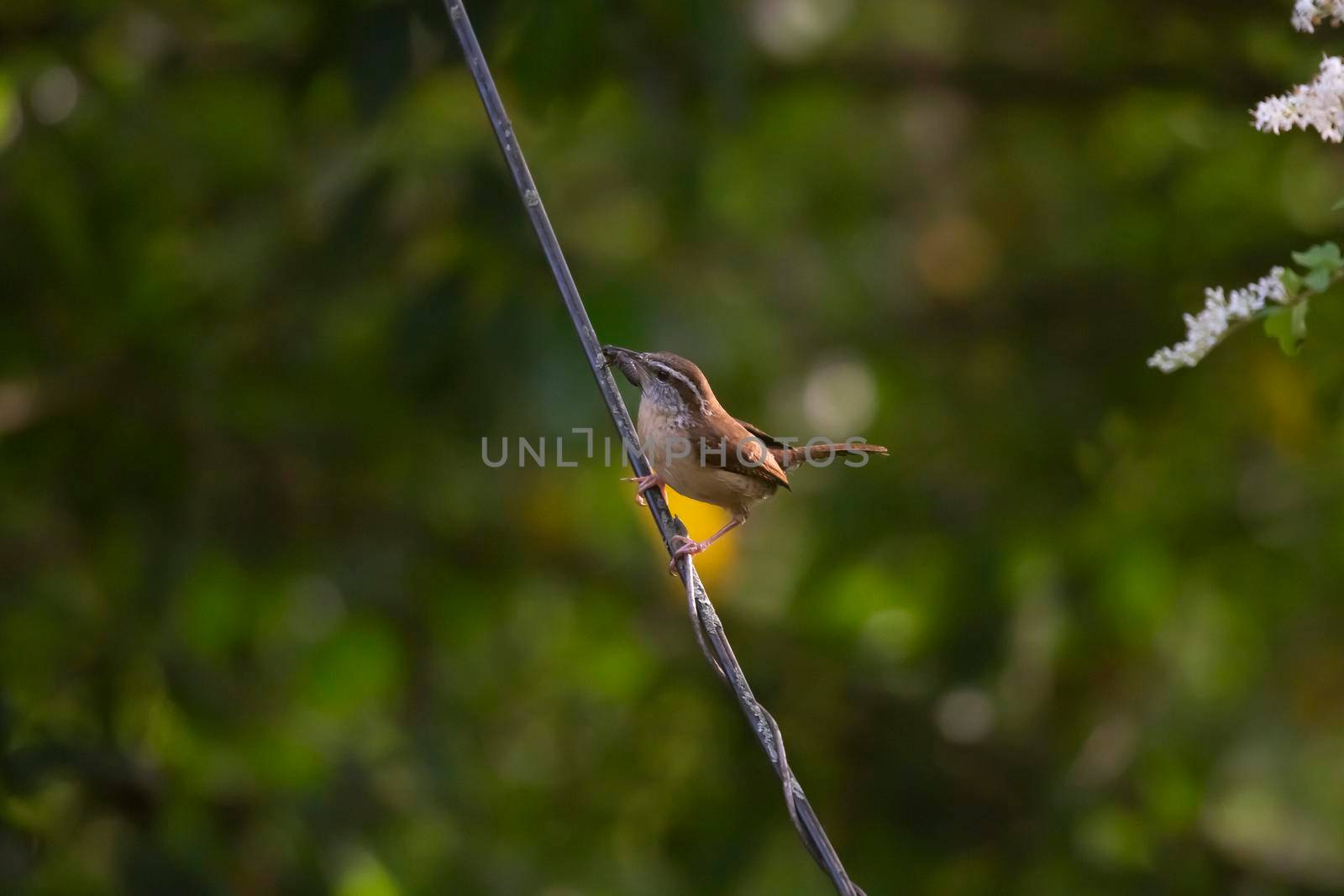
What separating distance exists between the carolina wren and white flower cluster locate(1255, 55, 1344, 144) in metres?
1.53

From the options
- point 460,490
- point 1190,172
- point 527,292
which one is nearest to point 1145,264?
point 1190,172

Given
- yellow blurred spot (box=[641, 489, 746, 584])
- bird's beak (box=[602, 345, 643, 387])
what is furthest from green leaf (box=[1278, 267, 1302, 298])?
yellow blurred spot (box=[641, 489, 746, 584])

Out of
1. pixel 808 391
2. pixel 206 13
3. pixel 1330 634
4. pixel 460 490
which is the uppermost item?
pixel 206 13

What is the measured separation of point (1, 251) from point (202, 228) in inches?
51.7

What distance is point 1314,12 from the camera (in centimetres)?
157

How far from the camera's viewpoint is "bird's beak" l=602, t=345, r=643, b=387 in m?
2.84

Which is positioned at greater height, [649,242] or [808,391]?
[649,242]

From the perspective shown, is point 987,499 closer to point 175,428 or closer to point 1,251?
point 175,428

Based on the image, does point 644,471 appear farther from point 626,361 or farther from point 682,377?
point 682,377

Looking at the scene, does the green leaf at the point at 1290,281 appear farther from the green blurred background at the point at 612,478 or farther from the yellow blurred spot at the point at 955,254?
the yellow blurred spot at the point at 955,254

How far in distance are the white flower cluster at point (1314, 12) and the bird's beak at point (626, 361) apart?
5.10 feet

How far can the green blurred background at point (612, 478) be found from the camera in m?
4.45

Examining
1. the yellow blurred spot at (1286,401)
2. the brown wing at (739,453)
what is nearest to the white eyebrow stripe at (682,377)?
the brown wing at (739,453)

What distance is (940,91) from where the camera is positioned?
257 inches
